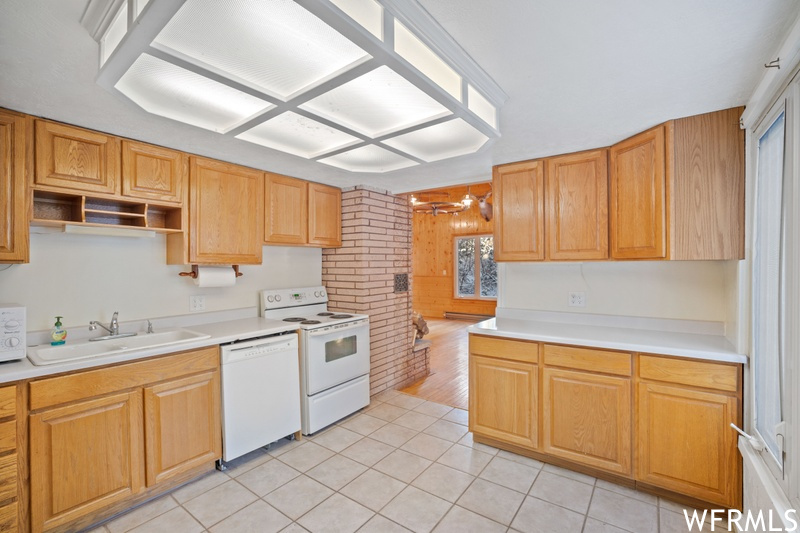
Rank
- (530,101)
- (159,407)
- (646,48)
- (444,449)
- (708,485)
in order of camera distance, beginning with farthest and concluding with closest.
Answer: (444,449) → (159,407) → (708,485) → (530,101) → (646,48)

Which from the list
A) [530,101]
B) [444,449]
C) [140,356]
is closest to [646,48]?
[530,101]

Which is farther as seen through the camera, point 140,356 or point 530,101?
point 140,356

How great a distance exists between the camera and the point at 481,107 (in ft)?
6.01

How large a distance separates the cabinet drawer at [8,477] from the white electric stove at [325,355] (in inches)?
62.6

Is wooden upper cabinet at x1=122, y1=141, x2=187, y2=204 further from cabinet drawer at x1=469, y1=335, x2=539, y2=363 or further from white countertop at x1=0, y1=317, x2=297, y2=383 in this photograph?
cabinet drawer at x1=469, y1=335, x2=539, y2=363

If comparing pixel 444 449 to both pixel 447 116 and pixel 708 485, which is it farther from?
pixel 447 116

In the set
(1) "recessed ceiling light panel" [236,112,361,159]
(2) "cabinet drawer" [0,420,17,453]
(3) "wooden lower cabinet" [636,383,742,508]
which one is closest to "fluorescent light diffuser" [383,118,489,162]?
(1) "recessed ceiling light panel" [236,112,361,159]

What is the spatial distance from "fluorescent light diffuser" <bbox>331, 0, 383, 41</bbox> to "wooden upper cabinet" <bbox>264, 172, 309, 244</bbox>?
2131 mm

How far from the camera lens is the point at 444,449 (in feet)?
8.75

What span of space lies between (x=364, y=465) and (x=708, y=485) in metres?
2.00

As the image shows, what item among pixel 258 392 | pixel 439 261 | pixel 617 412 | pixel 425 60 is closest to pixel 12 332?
pixel 258 392

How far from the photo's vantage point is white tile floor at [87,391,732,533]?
1.90 meters

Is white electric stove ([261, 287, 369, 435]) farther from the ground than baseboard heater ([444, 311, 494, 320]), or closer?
farther from the ground

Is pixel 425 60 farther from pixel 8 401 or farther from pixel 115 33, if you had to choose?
pixel 8 401
